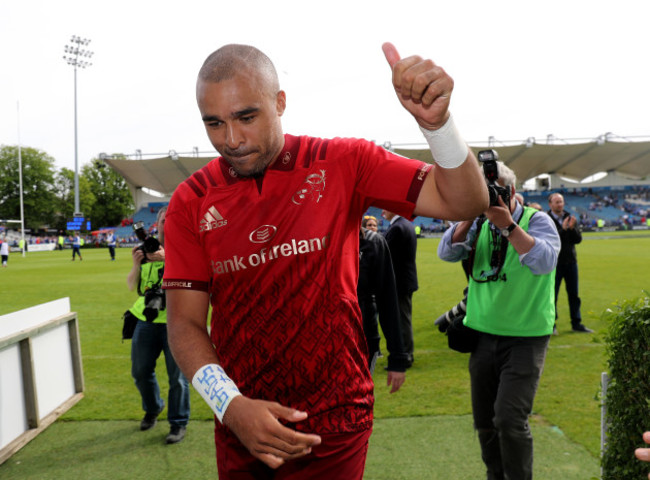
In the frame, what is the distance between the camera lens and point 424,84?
1.41 metres

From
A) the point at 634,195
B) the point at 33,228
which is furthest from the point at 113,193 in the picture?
the point at 634,195

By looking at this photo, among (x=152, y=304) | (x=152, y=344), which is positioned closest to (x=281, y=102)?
(x=152, y=304)

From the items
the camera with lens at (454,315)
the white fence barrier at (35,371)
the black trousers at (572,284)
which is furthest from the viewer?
the black trousers at (572,284)

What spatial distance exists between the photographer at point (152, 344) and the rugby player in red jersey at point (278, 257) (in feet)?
9.95

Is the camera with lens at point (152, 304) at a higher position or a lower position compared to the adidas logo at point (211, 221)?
lower

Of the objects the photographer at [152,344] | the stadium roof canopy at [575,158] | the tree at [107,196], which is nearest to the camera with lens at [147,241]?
the photographer at [152,344]

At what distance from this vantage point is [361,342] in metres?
1.98

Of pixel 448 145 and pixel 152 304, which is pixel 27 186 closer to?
pixel 152 304

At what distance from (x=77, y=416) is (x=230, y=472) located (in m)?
4.31

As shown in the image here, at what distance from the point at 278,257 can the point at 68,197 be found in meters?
86.0

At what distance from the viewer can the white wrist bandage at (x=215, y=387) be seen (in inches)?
62.9

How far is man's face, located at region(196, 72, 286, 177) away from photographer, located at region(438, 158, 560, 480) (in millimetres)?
1835

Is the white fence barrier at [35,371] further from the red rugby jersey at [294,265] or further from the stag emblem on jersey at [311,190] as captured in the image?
the stag emblem on jersey at [311,190]

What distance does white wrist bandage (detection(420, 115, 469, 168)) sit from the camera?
5.13 ft
